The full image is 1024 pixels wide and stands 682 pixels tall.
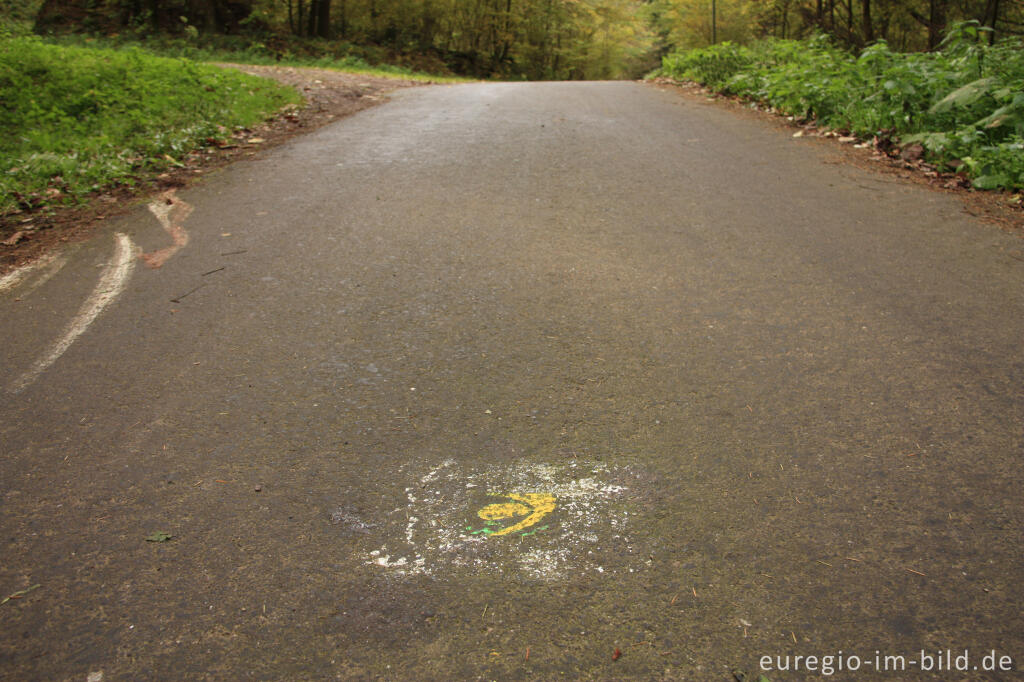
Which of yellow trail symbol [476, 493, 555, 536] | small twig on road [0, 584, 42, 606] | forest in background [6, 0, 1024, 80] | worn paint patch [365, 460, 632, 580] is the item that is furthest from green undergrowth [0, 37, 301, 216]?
forest in background [6, 0, 1024, 80]

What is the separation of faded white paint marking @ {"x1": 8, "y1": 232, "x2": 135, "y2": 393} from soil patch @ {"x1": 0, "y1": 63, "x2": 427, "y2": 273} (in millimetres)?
615

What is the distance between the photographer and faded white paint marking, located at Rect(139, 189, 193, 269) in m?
5.09

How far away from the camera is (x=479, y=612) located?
2195mm

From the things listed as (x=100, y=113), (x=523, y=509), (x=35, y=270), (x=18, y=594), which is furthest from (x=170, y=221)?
(x=523, y=509)

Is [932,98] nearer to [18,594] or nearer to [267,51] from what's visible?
[18,594]

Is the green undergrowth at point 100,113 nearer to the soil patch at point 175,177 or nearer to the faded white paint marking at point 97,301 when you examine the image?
the soil patch at point 175,177

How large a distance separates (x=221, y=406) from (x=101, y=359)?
0.96m

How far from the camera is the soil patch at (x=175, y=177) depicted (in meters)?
5.54

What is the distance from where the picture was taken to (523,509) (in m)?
2.62

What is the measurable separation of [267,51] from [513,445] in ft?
75.5

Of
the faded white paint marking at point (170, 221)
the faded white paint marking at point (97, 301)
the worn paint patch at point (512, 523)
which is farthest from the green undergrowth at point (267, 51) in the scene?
the worn paint patch at point (512, 523)

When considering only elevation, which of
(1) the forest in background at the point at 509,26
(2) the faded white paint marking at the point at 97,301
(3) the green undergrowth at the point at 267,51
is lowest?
(2) the faded white paint marking at the point at 97,301

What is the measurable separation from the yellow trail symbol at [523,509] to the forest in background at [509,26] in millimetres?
10113

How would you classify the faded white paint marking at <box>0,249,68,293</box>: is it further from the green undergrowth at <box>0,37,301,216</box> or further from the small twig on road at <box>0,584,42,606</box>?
the small twig on road at <box>0,584,42,606</box>
